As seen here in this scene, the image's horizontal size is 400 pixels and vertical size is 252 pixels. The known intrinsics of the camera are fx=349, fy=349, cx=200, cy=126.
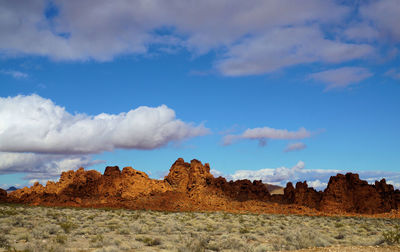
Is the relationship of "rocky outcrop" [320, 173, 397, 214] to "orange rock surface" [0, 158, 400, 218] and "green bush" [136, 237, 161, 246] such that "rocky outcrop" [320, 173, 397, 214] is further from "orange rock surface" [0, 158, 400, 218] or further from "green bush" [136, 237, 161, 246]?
"green bush" [136, 237, 161, 246]

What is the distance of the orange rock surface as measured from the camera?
54.9 metres

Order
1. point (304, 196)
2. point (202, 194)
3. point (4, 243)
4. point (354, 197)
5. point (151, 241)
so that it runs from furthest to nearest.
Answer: point (202, 194) < point (304, 196) < point (354, 197) < point (151, 241) < point (4, 243)

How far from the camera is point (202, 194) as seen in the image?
199 feet

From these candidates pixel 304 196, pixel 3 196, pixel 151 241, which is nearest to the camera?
pixel 151 241

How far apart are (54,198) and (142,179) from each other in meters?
17.3

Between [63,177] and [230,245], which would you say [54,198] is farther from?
[230,245]

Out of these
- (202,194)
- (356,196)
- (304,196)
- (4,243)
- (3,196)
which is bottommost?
(4,243)

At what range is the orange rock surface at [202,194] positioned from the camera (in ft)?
180

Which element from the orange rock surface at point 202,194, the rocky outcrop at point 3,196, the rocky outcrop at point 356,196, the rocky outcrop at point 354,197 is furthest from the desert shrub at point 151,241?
the rocky outcrop at point 3,196

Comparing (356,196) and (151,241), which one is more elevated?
(356,196)

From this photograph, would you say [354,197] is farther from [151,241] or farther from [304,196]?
[151,241]

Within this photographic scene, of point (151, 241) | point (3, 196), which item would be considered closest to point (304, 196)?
point (151, 241)

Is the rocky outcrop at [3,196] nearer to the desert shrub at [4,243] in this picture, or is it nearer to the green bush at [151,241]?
the desert shrub at [4,243]

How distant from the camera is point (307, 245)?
14664 millimetres
